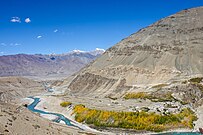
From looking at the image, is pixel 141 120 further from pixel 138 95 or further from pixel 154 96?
pixel 138 95

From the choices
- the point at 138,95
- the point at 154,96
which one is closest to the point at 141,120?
the point at 154,96

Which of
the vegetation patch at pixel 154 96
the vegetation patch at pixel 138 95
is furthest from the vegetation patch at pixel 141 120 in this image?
the vegetation patch at pixel 138 95

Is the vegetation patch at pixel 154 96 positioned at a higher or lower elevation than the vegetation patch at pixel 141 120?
higher

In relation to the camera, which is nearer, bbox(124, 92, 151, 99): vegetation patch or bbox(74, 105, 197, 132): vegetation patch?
bbox(74, 105, 197, 132): vegetation patch

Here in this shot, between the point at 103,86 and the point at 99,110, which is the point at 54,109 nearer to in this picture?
the point at 99,110

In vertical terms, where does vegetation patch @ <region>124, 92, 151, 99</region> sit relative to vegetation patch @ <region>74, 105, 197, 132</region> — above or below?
above

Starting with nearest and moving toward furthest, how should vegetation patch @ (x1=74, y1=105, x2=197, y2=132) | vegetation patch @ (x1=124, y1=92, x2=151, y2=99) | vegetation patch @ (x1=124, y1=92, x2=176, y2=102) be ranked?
vegetation patch @ (x1=74, y1=105, x2=197, y2=132) < vegetation patch @ (x1=124, y1=92, x2=176, y2=102) < vegetation patch @ (x1=124, y1=92, x2=151, y2=99)

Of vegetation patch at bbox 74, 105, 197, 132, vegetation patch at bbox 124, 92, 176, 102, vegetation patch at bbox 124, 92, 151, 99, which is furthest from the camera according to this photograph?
vegetation patch at bbox 124, 92, 151, 99

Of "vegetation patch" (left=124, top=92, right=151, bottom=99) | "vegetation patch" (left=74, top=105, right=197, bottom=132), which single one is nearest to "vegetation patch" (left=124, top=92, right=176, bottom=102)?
"vegetation patch" (left=124, top=92, right=151, bottom=99)

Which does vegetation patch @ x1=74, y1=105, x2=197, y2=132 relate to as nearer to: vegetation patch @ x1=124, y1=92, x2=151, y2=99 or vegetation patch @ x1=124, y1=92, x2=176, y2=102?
vegetation patch @ x1=124, y1=92, x2=176, y2=102

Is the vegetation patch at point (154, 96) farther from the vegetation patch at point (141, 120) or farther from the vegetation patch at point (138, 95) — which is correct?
the vegetation patch at point (141, 120)
